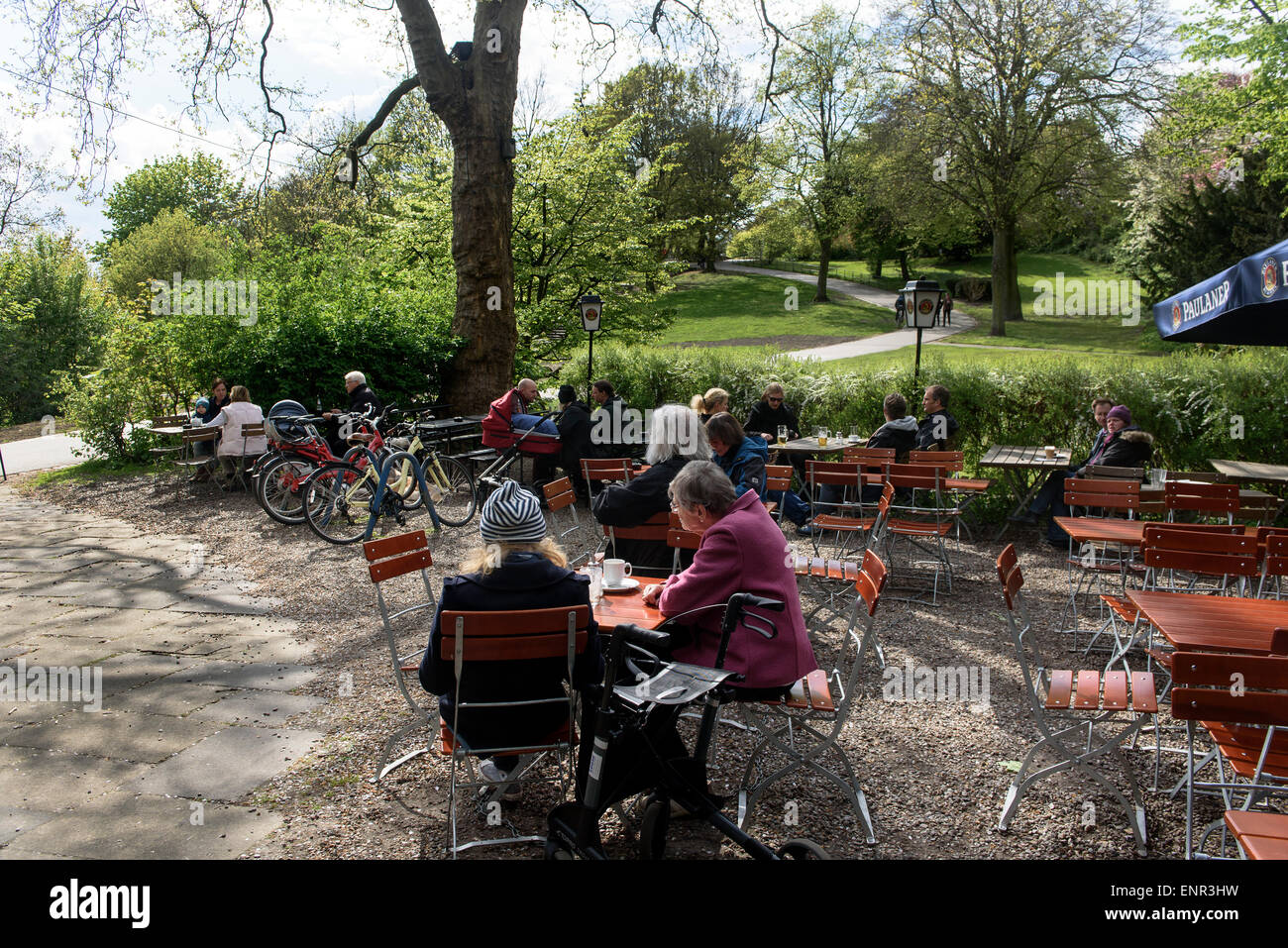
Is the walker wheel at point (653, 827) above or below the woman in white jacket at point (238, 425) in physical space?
below

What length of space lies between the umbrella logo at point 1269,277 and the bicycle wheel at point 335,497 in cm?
769

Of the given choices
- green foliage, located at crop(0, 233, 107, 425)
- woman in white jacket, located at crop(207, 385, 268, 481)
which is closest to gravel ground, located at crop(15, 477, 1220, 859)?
woman in white jacket, located at crop(207, 385, 268, 481)

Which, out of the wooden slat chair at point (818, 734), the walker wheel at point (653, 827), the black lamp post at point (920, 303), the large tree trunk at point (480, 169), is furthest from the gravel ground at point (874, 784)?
the large tree trunk at point (480, 169)

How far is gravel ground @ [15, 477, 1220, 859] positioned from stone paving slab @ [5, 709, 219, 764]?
598 mm

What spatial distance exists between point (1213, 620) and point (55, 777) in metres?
5.30

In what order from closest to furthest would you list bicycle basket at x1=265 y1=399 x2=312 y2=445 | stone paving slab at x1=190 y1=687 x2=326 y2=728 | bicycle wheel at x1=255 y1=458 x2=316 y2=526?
stone paving slab at x1=190 y1=687 x2=326 y2=728
bicycle wheel at x1=255 y1=458 x2=316 y2=526
bicycle basket at x1=265 y1=399 x2=312 y2=445

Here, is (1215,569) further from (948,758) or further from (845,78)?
(845,78)

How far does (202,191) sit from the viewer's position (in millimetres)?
60656

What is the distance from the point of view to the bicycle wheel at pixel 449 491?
32.9ft

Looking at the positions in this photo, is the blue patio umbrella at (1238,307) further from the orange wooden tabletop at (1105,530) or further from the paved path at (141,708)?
the paved path at (141,708)

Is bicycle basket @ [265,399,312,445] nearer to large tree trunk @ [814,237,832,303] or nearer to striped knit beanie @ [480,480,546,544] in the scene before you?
striped knit beanie @ [480,480,546,544]

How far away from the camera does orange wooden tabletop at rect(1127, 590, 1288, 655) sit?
11.8 feet

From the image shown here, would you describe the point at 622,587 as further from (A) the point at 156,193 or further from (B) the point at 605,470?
(A) the point at 156,193
